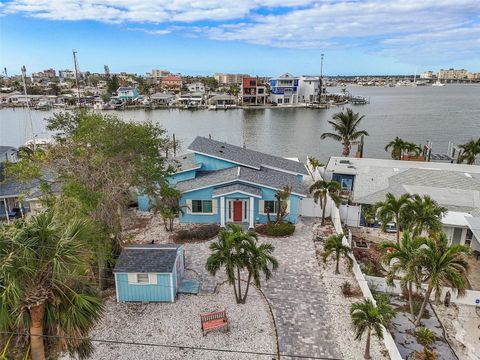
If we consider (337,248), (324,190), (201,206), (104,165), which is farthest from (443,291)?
(104,165)

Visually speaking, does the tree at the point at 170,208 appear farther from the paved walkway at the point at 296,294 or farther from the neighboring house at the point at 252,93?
the neighboring house at the point at 252,93

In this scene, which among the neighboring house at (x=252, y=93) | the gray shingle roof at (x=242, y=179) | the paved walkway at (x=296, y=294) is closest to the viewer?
the paved walkway at (x=296, y=294)

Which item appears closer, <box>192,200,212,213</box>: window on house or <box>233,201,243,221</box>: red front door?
<box>233,201,243,221</box>: red front door

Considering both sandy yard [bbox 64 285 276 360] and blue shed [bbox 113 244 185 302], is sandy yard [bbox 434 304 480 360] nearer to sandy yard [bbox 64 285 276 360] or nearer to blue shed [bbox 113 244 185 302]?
sandy yard [bbox 64 285 276 360]

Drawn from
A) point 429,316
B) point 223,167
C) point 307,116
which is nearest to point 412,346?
point 429,316

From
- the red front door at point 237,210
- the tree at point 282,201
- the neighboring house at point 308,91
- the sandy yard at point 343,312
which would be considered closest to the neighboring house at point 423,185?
the tree at point 282,201

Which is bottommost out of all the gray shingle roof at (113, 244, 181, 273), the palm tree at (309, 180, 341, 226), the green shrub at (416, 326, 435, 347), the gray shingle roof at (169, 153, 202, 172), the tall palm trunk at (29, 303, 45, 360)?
the green shrub at (416, 326, 435, 347)

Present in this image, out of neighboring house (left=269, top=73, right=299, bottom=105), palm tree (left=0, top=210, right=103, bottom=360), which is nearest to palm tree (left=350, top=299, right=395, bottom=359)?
palm tree (left=0, top=210, right=103, bottom=360)

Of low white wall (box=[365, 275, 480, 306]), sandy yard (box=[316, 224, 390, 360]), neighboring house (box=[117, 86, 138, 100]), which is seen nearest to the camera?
sandy yard (box=[316, 224, 390, 360])
